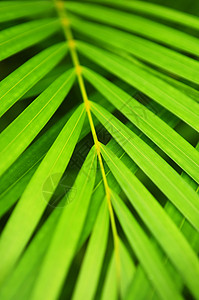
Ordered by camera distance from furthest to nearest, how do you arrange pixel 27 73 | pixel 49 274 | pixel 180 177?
pixel 27 73 → pixel 180 177 → pixel 49 274

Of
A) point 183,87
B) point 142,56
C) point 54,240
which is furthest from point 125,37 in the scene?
point 54,240

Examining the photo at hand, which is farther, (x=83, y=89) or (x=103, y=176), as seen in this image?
(x=83, y=89)

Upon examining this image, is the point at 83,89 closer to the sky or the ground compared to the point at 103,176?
closer to the sky

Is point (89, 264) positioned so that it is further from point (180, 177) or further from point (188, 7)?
point (188, 7)

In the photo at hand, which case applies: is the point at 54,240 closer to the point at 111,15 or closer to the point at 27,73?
the point at 27,73

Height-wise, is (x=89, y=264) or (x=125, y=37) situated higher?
(x=125, y=37)

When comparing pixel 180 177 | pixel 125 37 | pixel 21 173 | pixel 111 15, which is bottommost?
pixel 180 177

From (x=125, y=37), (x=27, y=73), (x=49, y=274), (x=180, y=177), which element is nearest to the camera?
(x=49, y=274)

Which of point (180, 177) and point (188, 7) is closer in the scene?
point (180, 177)
